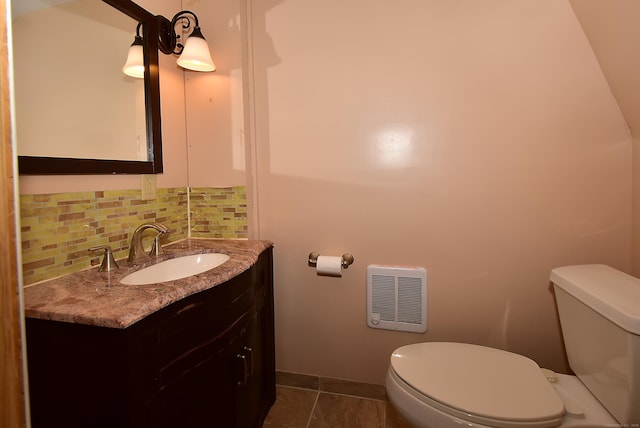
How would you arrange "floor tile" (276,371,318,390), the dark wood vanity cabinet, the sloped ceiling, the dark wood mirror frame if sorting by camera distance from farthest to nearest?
1. "floor tile" (276,371,318,390)
2. the dark wood mirror frame
3. the sloped ceiling
4. the dark wood vanity cabinet

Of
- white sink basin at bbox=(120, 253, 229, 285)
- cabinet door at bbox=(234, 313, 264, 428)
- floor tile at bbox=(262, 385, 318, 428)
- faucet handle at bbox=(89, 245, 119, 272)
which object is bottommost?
floor tile at bbox=(262, 385, 318, 428)

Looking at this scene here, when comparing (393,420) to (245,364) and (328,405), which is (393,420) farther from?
(245,364)

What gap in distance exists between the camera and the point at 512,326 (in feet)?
4.67

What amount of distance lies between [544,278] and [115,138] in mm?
1906

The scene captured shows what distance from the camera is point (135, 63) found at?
129 cm

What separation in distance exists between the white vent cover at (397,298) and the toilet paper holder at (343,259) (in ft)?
0.34

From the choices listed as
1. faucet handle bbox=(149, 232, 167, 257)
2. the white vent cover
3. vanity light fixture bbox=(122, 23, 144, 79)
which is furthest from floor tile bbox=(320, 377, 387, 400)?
vanity light fixture bbox=(122, 23, 144, 79)

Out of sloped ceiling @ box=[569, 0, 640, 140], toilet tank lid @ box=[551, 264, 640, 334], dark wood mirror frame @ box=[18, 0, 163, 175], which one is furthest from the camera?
dark wood mirror frame @ box=[18, 0, 163, 175]

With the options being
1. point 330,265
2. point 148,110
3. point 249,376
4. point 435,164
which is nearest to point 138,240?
point 148,110

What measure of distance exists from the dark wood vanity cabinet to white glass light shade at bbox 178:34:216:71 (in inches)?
37.7

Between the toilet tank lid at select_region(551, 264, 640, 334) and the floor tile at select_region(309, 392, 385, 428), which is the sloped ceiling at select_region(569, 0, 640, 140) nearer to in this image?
the toilet tank lid at select_region(551, 264, 640, 334)

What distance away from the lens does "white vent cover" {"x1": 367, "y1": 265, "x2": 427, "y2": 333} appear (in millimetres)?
1489

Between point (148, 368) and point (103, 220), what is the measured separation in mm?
671

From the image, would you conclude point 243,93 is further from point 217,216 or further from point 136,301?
point 136,301
